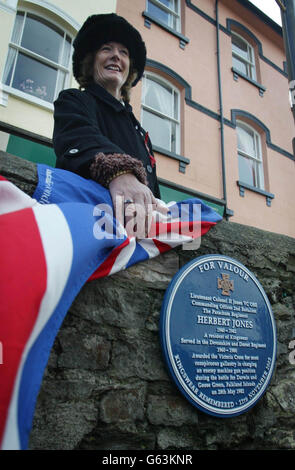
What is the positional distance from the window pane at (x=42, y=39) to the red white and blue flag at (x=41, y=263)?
15.7 ft

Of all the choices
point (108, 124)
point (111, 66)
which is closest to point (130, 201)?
point (108, 124)

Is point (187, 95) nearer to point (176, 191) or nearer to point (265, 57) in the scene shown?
point (176, 191)

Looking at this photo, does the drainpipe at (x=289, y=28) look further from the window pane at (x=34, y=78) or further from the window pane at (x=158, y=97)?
the window pane at (x=34, y=78)

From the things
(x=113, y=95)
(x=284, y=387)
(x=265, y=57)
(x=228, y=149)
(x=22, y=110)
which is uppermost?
(x=265, y=57)

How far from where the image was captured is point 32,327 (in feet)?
3.10

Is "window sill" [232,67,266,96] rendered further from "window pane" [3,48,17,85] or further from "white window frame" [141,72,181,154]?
"window pane" [3,48,17,85]

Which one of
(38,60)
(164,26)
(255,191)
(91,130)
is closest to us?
(91,130)

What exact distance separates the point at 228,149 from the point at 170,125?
1502 millimetres

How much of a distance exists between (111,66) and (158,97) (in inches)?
196

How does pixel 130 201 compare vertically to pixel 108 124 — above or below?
below

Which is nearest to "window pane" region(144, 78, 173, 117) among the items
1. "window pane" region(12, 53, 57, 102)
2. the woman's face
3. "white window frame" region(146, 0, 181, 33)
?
"white window frame" region(146, 0, 181, 33)

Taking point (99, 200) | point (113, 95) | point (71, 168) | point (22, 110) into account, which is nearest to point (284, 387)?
point (99, 200)

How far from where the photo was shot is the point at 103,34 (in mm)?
2004

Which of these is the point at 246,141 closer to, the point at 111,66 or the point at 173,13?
the point at 173,13
